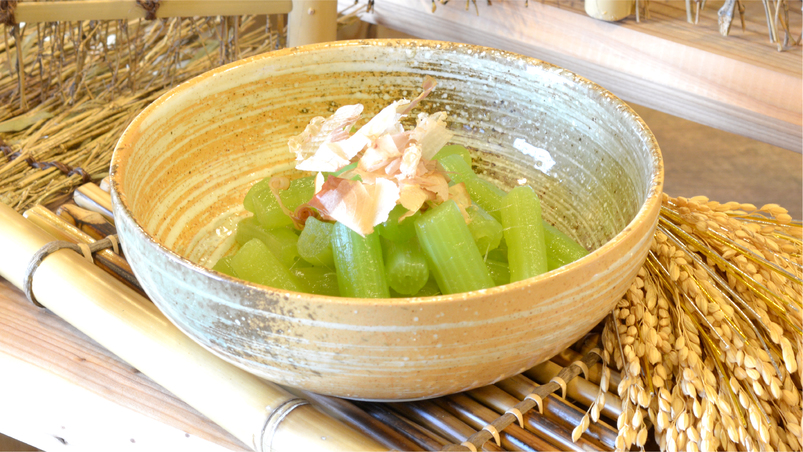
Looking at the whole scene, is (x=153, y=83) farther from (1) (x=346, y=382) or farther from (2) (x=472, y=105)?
(1) (x=346, y=382)

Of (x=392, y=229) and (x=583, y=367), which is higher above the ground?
(x=392, y=229)

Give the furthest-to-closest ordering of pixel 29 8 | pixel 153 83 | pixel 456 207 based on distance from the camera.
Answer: pixel 153 83 → pixel 29 8 → pixel 456 207

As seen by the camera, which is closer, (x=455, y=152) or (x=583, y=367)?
(x=583, y=367)

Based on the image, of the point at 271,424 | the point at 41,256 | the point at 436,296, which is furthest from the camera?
the point at 41,256

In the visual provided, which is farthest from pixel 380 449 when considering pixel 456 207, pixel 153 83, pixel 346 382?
pixel 153 83

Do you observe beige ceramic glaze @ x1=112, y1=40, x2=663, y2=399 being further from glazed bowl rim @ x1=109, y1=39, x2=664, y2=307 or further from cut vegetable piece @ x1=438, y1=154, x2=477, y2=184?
cut vegetable piece @ x1=438, y1=154, x2=477, y2=184

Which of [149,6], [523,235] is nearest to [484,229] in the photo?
[523,235]

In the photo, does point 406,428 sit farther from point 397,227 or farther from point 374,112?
point 374,112
